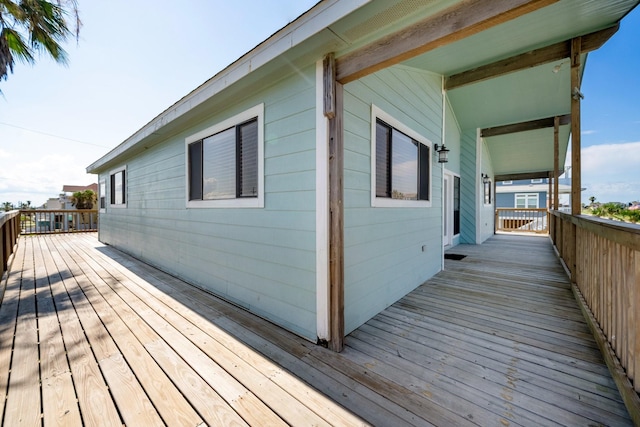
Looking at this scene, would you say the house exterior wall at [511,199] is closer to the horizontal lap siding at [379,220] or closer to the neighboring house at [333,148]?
the neighboring house at [333,148]

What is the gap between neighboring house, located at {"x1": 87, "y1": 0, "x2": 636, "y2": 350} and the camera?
6.49 ft

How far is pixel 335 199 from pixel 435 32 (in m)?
1.30

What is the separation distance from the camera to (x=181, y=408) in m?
1.54

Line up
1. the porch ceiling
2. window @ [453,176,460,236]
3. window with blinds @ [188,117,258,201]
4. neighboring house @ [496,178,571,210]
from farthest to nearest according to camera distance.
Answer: neighboring house @ [496,178,571,210], window @ [453,176,460,236], the porch ceiling, window with blinds @ [188,117,258,201]

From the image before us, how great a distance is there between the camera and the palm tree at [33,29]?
4879 mm

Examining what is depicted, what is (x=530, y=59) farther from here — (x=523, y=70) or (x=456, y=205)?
(x=456, y=205)

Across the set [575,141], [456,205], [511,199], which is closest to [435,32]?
[575,141]

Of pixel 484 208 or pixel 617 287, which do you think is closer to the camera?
pixel 617 287

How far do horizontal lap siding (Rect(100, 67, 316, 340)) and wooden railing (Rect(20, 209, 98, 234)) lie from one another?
1023 cm

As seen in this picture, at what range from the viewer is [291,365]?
199 cm

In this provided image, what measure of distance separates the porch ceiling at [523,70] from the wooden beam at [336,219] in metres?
2.24

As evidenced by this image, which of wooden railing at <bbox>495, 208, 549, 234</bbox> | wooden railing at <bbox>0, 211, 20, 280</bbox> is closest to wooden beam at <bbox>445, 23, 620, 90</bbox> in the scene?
wooden railing at <bbox>0, 211, 20, 280</bbox>

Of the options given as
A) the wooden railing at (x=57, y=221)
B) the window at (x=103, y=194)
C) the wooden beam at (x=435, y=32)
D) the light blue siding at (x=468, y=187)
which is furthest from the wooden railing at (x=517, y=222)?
the wooden railing at (x=57, y=221)

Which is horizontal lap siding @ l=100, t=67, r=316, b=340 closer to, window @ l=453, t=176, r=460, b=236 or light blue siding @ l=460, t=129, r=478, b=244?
window @ l=453, t=176, r=460, b=236
